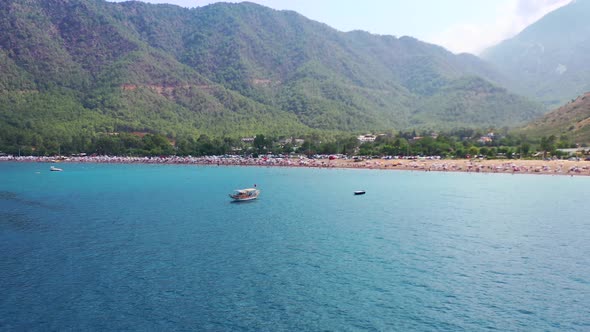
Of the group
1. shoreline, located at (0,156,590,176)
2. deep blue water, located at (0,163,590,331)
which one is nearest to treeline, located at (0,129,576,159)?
shoreline, located at (0,156,590,176)

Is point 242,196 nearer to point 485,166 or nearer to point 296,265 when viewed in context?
point 296,265

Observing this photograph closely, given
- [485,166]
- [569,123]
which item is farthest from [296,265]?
[569,123]

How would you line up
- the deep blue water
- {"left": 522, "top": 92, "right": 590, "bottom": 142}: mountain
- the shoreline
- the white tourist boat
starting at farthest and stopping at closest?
{"left": 522, "top": 92, "right": 590, "bottom": 142}: mountain → the shoreline → the white tourist boat → the deep blue water

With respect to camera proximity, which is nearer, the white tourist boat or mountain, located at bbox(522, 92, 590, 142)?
the white tourist boat

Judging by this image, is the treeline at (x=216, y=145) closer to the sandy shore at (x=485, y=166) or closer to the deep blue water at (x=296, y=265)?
the sandy shore at (x=485, y=166)

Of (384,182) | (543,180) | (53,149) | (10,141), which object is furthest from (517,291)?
(10,141)

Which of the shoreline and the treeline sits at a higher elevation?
the treeline

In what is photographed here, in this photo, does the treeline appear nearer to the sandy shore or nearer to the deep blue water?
the sandy shore
